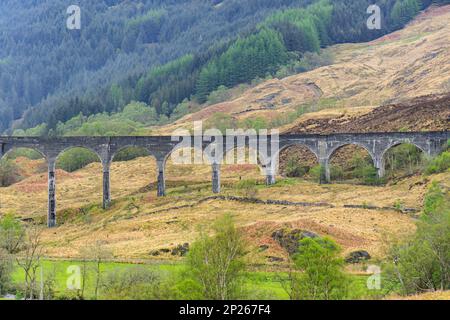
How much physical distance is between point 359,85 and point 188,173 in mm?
52654

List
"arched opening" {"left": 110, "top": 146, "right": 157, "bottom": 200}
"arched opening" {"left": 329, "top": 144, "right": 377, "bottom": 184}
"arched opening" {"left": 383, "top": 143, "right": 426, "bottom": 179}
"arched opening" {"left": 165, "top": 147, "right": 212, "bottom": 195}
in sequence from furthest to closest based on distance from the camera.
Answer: "arched opening" {"left": 110, "top": 146, "right": 157, "bottom": 200}, "arched opening" {"left": 165, "top": 147, "right": 212, "bottom": 195}, "arched opening" {"left": 329, "top": 144, "right": 377, "bottom": 184}, "arched opening" {"left": 383, "top": 143, "right": 426, "bottom": 179}

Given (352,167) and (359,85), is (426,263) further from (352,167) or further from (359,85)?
(359,85)

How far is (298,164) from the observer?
94688 millimetres

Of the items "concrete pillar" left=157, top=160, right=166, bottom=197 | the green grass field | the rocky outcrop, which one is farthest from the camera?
"concrete pillar" left=157, top=160, right=166, bottom=197

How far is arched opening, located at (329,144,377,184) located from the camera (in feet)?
270

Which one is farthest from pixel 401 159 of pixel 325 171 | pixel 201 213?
pixel 201 213

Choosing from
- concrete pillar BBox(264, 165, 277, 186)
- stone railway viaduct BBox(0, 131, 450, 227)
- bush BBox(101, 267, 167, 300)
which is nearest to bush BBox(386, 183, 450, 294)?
bush BBox(101, 267, 167, 300)

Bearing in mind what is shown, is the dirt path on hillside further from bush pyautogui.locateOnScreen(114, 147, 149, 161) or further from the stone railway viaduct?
bush pyautogui.locateOnScreen(114, 147, 149, 161)

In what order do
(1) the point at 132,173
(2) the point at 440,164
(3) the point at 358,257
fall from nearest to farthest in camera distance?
(3) the point at 358,257, (2) the point at 440,164, (1) the point at 132,173

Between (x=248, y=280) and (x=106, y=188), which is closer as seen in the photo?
(x=248, y=280)

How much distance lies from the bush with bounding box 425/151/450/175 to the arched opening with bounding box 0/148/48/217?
43240 millimetres
